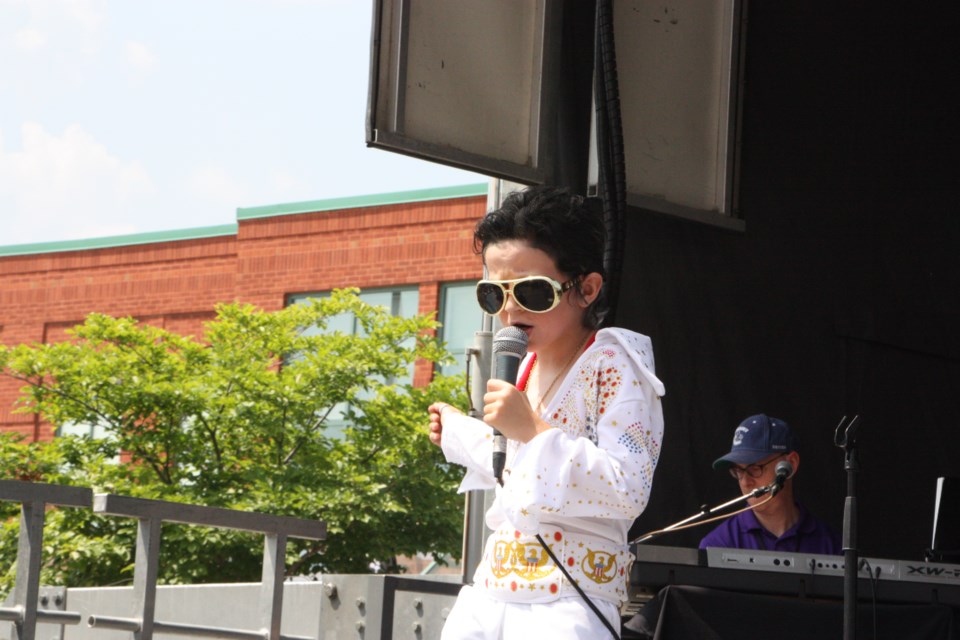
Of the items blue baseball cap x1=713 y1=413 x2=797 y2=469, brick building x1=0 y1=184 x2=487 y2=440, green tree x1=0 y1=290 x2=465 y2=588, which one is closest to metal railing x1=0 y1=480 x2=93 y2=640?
blue baseball cap x1=713 y1=413 x2=797 y2=469

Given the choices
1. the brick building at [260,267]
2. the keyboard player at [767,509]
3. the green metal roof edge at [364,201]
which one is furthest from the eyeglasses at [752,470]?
the green metal roof edge at [364,201]

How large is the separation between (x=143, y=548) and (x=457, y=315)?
19534 mm

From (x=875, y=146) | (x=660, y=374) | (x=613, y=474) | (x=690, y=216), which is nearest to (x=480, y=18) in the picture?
(x=690, y=216)

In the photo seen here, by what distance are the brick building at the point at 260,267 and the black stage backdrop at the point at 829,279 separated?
16.3 metres

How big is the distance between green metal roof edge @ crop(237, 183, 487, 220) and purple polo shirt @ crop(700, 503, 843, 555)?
711 inches

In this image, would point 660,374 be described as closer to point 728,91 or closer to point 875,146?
point 728,91

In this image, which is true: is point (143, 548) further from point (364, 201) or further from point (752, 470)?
point (364, 201)

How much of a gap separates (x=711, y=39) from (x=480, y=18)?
1095mm

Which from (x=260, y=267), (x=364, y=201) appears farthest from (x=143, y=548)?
(x=260, y=267)

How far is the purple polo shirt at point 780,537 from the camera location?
16.3 ft

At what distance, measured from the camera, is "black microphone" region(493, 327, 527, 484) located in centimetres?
252

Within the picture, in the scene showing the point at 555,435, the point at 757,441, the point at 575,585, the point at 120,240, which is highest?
the point at 120,240

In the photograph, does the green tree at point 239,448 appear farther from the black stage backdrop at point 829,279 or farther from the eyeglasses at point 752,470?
the eyeglasses at point 752,470

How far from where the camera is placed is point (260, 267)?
25844 mm
